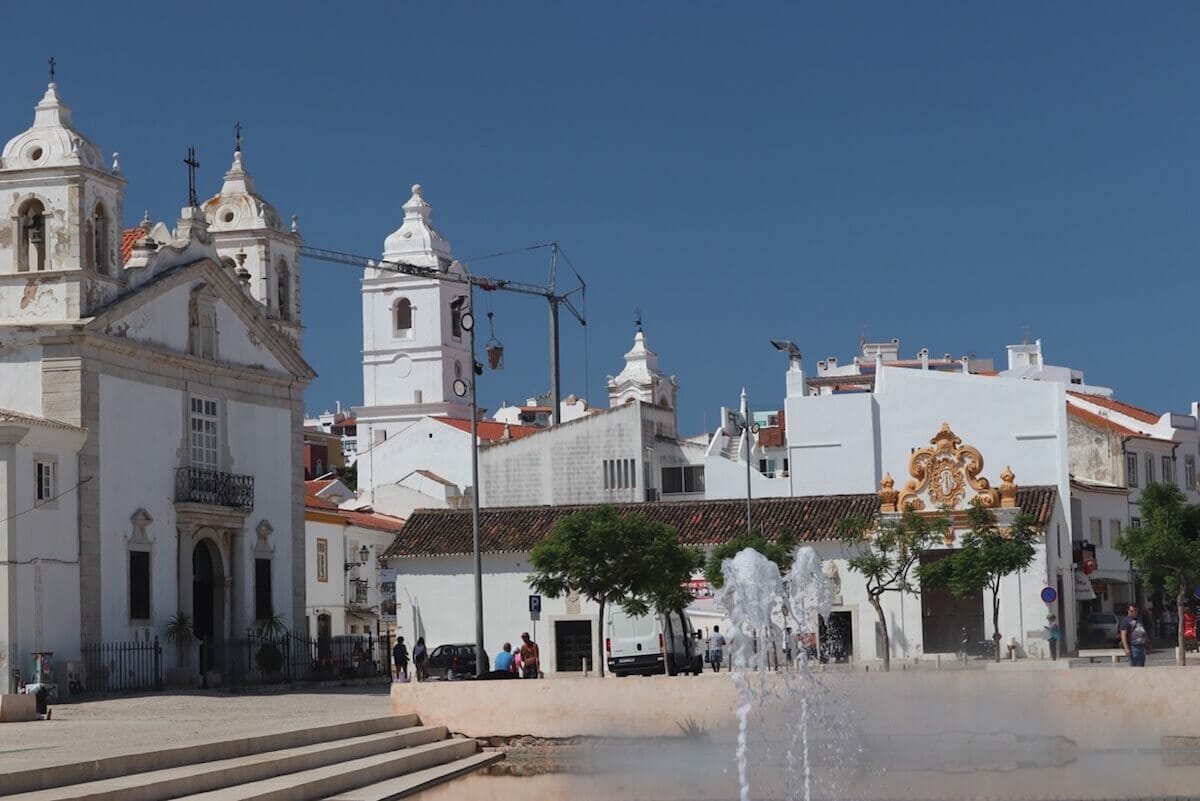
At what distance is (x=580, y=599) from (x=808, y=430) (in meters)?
14.3

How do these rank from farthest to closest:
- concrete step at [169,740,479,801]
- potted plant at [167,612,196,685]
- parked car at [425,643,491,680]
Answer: parked car at [425,643,491,680]
potted plant at [167,612,196,685]
concrete step at [169,740,479,801]

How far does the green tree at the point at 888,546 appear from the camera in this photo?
157 feet

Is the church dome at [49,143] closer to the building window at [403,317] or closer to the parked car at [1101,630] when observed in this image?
the parked car at [1101,630]

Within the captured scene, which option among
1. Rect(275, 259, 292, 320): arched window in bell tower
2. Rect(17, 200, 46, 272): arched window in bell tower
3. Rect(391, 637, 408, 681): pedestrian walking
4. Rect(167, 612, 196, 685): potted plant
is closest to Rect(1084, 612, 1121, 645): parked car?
Rect(391, 637, 408, 681): pedestrian walking

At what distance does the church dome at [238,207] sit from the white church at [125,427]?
1.61 meters

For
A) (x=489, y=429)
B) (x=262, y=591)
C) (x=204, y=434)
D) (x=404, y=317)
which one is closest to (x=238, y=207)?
(x=204, y=434)

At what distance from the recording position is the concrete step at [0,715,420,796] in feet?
61.2

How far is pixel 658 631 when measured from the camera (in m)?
42.9

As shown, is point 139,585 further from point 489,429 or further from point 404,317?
point 404,317

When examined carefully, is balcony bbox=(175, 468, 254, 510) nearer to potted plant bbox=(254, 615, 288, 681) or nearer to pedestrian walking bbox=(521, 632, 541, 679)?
potted plant bbox=(254, 615, 288, 681)

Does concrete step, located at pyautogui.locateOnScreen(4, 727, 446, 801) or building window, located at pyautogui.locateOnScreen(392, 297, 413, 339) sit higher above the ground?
building window, located at pyautogui.locateOnScreen(392, 297, 413, 339)

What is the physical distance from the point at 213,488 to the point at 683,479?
1193 inches

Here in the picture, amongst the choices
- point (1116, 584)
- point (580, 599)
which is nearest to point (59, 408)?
point (580, 599)

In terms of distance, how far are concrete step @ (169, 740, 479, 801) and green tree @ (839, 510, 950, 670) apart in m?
20.8
